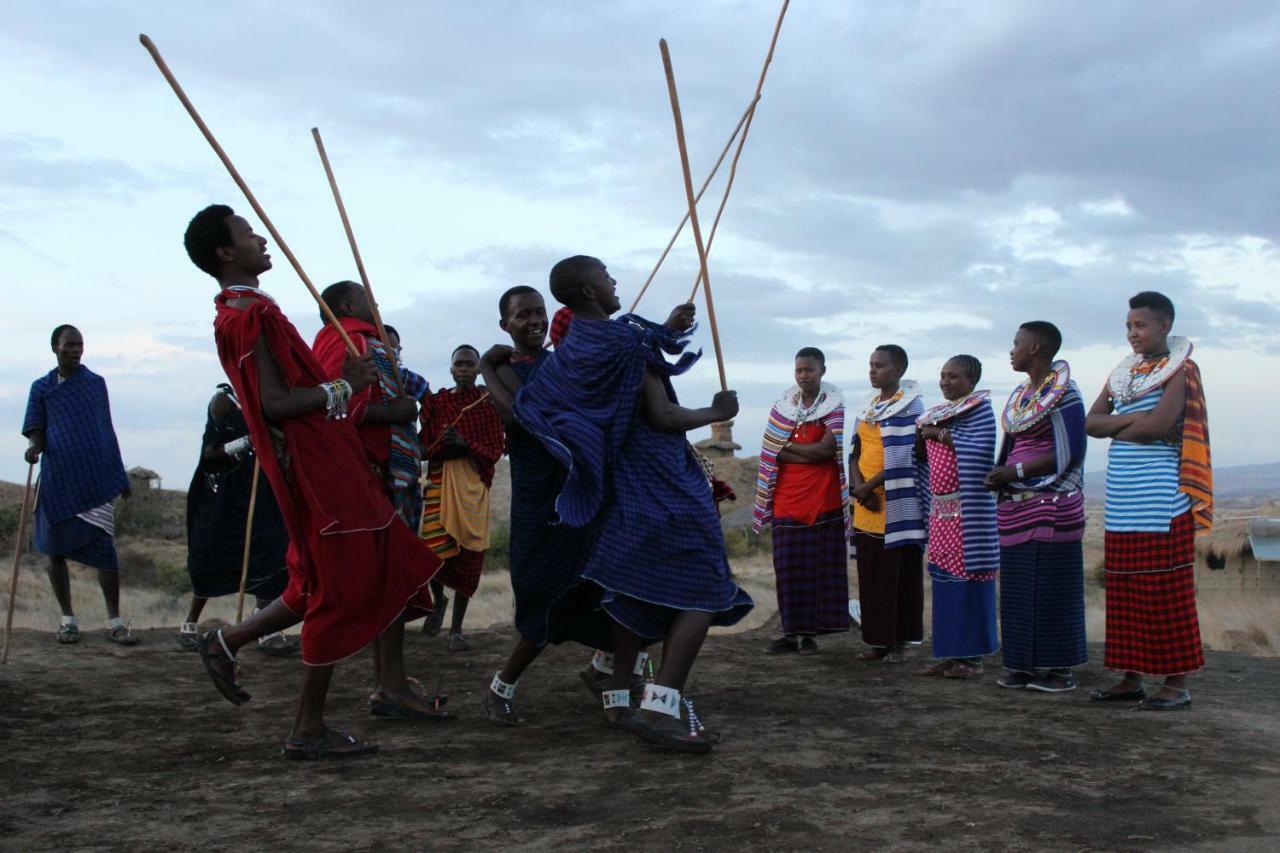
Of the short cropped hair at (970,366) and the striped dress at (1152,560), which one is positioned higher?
the short cropped hair at (970,366)

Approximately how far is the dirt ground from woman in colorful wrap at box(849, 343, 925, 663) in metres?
0.92

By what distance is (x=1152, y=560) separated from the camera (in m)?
5.89

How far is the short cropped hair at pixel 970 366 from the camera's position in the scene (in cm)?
725

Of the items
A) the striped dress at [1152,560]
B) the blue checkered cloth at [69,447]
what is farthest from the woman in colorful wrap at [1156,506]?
the blue checkered cloth at [69,447]

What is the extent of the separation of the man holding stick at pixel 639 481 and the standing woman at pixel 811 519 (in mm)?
2975

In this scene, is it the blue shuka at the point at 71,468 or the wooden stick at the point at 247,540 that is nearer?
the wooden stick at the point at 247,540

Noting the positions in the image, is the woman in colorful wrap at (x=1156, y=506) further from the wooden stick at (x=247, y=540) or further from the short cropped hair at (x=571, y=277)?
the wooden stick at (x=247, y=540)

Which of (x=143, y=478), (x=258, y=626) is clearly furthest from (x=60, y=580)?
(x=143, y=478)

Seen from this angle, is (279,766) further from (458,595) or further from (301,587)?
(458,595)

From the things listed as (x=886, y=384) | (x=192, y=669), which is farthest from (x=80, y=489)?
(x=886, y=384)

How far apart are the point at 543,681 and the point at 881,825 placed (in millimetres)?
3320

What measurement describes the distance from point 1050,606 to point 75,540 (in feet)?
20.6

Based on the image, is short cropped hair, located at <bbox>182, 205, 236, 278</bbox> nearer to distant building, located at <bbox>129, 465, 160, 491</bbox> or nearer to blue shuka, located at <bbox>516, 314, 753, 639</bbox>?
blue shuka, located at <bbox>516, 314, 753, 639</bbox>

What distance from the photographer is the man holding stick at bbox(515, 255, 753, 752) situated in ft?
16.1
